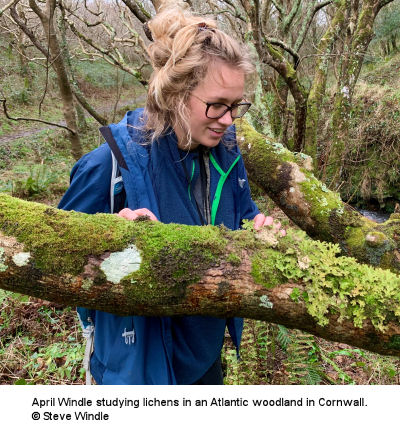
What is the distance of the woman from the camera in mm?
1628

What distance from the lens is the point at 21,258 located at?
131 cm

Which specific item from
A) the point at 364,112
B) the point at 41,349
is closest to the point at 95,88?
the point at 364,112

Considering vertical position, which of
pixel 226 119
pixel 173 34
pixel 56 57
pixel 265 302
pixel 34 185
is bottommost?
pixel 34 185

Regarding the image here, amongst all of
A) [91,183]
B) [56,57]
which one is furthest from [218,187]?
[56,57]

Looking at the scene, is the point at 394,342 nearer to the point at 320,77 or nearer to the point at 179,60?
the point at 179,60

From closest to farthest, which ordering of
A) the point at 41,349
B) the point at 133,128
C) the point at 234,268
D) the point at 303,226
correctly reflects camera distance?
1. the point at 234,268
2. the point at 133,128
3. the point at 303,226
4. the point at 41,349

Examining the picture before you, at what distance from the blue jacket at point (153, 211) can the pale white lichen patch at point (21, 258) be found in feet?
1.39

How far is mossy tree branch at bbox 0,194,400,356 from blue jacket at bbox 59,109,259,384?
25cm

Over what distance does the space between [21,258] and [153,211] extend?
637mm

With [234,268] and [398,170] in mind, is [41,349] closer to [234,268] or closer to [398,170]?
[234,268]

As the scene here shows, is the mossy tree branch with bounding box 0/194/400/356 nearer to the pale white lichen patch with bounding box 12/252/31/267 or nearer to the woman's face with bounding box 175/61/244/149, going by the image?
the pale white lichen patch with bounding box 12/252/31/267

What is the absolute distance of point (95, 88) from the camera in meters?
24.2

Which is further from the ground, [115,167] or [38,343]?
[115,167]
